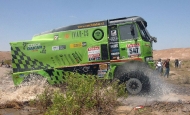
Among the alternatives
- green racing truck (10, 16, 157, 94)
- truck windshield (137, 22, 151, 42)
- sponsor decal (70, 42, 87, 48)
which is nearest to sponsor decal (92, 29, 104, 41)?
green racing truck (10, 16, 157, 94)

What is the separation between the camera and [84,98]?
523cm

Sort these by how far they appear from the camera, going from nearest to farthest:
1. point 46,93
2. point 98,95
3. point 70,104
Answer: point 70,104 < point 98,95 < point 46,93

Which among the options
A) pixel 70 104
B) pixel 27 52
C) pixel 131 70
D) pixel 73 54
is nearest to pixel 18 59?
pixel 27 52

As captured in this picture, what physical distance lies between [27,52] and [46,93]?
3968 mm

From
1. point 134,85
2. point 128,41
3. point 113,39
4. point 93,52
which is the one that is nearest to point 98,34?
point 113,39

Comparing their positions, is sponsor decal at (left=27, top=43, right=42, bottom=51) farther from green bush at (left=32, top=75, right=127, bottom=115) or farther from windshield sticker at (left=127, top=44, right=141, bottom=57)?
green bush at (left=32, top=75, right=127, bottom=115)

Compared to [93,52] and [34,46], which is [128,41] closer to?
[93,52]

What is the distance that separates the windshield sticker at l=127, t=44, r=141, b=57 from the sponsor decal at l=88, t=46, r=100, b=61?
1.27m

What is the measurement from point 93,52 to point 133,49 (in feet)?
5.43

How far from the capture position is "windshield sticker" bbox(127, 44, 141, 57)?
9.29 m

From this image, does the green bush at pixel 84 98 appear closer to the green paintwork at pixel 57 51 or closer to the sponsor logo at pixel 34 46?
the green paintwork at pixel 57 51

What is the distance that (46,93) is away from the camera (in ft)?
22.2

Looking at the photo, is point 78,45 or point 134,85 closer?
point 134,85

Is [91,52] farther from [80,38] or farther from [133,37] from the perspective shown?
[133,37]
